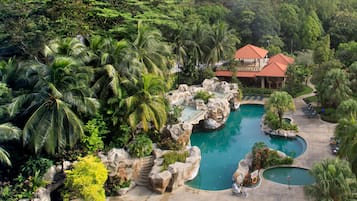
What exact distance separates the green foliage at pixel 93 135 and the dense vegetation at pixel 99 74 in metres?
0.05

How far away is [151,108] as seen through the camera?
1955 cm

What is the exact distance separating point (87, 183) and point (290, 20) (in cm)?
3978

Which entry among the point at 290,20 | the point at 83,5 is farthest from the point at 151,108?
the point at 290,20

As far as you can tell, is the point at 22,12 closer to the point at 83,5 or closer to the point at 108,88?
the point at 83,5

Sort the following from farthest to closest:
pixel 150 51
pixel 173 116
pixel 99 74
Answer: pixel 150 51
pixel 173 116
pixel 99 74

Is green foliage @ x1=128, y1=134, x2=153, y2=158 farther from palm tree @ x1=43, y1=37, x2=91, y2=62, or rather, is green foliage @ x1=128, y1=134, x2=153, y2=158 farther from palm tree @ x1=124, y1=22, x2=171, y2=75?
palm tree @ x1=43, y1=37, x2=91, y2=62

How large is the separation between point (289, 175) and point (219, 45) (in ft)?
64.6

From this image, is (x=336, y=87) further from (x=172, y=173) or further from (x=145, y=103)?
(x=172, y=173)

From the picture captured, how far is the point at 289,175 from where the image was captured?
63.8 ft

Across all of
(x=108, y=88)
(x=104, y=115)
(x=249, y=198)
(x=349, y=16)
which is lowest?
(x=249, y=198)

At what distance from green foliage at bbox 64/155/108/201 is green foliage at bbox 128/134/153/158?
123 inches

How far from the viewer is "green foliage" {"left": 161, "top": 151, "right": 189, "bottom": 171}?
18850 mm

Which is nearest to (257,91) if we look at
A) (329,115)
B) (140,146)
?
(329,115)

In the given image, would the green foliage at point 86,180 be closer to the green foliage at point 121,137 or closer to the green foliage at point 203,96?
the green foliage at point 121,137
